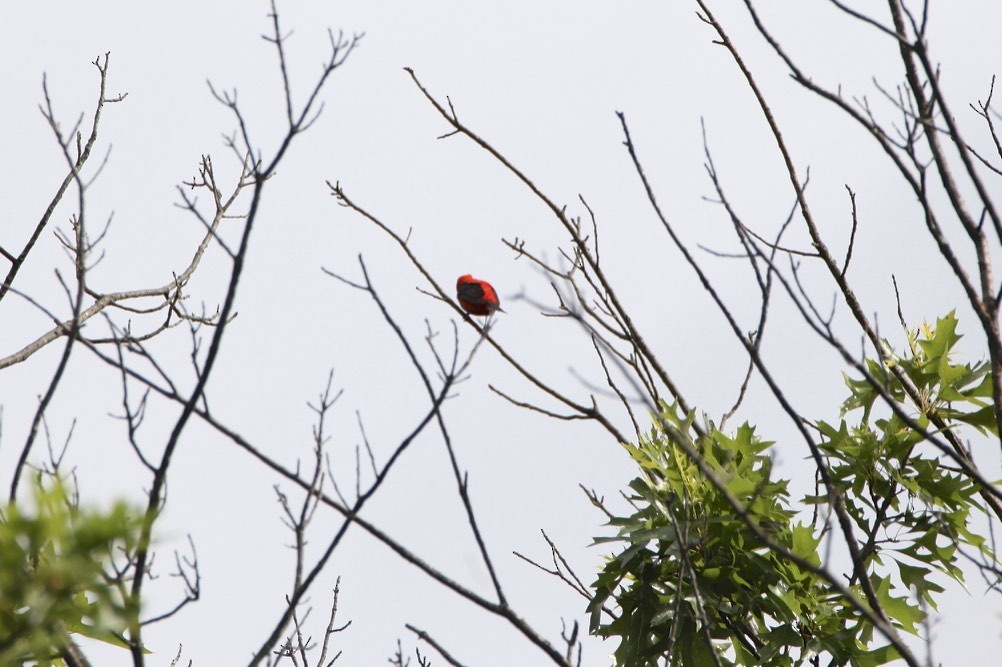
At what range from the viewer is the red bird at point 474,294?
927cm

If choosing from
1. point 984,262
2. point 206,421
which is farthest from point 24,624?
point 984,262

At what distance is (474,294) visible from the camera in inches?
377

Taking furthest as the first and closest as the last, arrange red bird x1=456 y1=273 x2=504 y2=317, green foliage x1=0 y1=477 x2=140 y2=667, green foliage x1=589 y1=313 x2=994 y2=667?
red bird x1=456 y1=273 x2=504 y2=317
green foliage x1=589 y1=313 x2=994 y2=667
green foliage x1=0 y1=477 x2=140 y2=667

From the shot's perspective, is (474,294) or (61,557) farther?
(474,294)

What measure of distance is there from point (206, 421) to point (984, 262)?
8.21 ft

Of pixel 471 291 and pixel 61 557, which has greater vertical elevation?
pixel 471 291

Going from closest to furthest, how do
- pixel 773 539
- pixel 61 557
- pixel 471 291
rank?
pixel 61 557, pixel 773 539, pixel 471 291

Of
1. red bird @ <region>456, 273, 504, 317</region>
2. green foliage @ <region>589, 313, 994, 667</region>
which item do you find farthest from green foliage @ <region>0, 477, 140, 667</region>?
red bird @ <region>456, 273, 504, 317</region>

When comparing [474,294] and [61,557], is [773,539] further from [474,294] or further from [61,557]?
[474,294]

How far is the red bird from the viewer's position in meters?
9.27

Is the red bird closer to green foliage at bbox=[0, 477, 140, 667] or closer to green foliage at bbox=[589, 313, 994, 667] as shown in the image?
green foliage at bbox=[589, 313, 994, 667]

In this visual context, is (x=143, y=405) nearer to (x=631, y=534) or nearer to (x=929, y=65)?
(x=631, y=534)

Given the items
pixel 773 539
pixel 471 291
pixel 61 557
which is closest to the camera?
pixel 61 557

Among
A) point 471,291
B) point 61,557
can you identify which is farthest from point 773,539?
point 471,291
